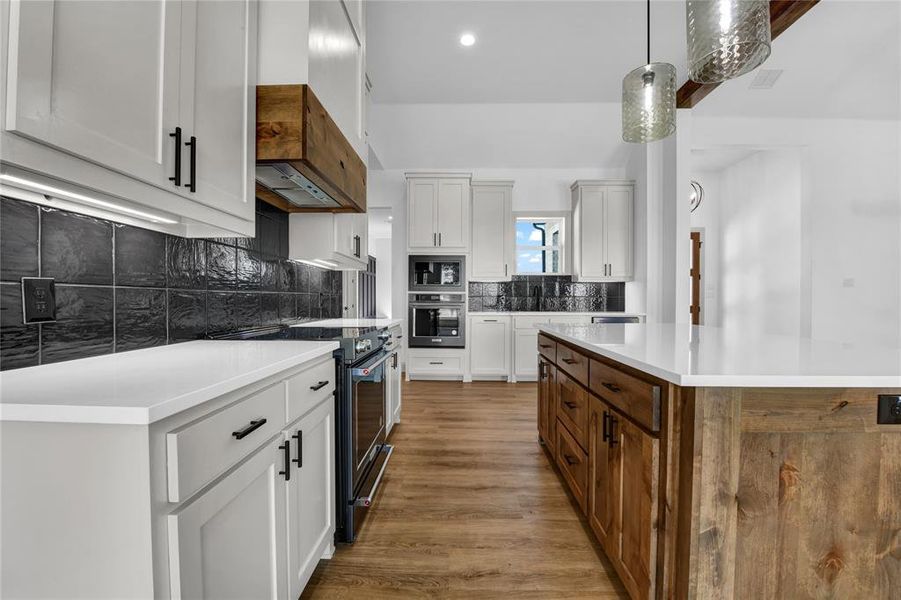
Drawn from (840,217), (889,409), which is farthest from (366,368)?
(840,217)

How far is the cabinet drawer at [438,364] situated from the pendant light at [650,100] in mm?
3387

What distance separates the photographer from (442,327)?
4.88m

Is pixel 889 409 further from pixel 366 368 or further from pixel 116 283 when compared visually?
pixel 116 283

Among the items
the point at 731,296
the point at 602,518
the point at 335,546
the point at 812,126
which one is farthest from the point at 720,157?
the point at 335,546

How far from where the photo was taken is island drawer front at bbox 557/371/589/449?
1.80 metres

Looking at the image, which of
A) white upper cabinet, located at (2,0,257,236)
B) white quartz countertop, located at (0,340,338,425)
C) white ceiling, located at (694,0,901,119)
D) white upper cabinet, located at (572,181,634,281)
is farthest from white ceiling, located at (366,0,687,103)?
white quartz countertop, located at (0,340,338,425)

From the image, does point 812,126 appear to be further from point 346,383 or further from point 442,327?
point 346,383

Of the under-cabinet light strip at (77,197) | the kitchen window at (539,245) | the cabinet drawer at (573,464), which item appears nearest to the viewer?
the under-cabinet light strip at (77,197)

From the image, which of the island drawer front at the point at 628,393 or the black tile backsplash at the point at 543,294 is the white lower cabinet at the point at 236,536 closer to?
the island drawer front at the point at 628,393

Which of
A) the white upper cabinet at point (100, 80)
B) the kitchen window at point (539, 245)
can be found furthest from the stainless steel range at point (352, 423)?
the kitchen window at point (539, 245)

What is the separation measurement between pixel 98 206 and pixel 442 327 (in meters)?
3.93

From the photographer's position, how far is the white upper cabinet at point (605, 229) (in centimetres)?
498

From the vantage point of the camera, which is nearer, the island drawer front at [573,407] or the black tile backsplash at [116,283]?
the black tile backsplash at [116,283]

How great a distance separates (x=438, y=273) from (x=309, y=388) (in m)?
3.60
